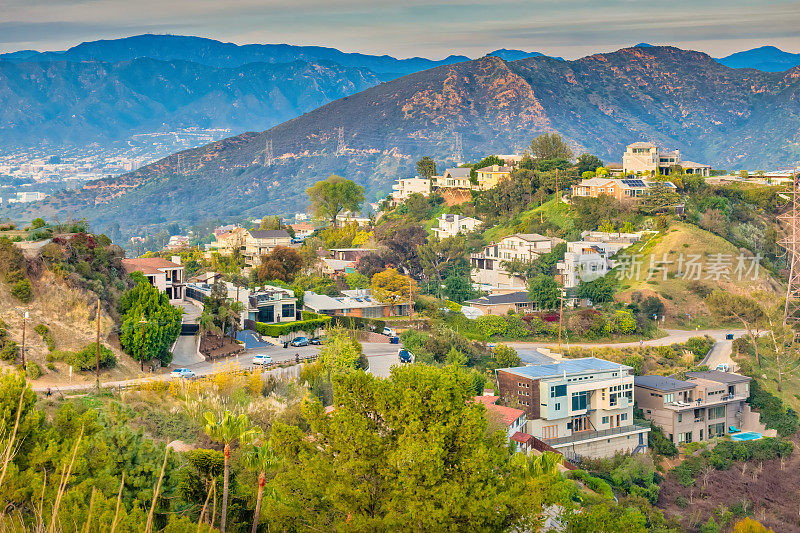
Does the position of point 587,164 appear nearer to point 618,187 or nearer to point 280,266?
point 618,187

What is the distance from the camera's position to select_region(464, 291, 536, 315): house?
130 feet

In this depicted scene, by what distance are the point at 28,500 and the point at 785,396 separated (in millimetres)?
27959

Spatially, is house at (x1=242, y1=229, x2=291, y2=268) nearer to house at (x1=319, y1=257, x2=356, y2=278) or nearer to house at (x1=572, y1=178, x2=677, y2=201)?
house at (x1=319, y1=257, x2=356, y2=278)

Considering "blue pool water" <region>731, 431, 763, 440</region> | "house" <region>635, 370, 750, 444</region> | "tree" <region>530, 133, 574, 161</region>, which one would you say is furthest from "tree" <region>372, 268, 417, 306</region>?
"tree" <region>530, 133, 574, 161</region>

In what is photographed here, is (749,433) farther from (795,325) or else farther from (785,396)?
(795,325)

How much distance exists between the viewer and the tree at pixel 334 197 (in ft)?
195

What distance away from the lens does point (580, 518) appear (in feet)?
43.0

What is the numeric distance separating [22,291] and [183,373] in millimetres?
4380

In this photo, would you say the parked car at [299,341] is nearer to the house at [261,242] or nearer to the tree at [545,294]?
the tree at [545,294]

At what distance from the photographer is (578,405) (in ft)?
89.7

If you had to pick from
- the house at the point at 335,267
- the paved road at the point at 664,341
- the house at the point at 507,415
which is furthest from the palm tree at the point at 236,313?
the house at the point at 335,267

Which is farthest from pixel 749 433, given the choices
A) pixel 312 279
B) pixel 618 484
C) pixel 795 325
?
pixel 312 279

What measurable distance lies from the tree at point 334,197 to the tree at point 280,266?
16765mm

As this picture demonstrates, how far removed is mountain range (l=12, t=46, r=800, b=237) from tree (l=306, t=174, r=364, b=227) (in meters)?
74.8
